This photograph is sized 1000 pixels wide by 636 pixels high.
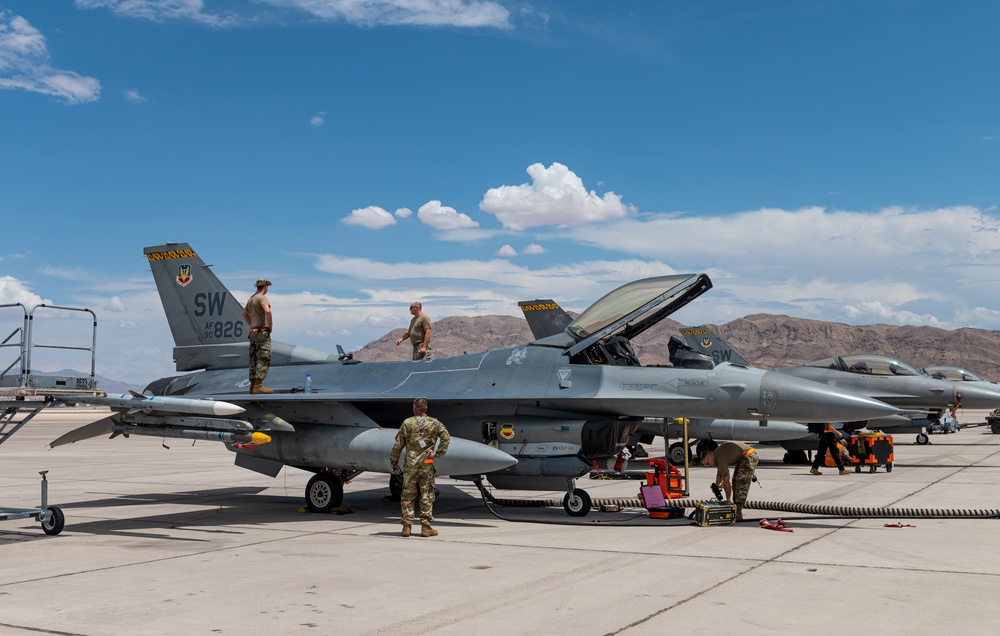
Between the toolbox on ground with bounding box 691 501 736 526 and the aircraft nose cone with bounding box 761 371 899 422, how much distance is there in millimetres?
1371

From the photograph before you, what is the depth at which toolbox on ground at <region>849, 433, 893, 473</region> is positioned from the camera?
17.6 metres

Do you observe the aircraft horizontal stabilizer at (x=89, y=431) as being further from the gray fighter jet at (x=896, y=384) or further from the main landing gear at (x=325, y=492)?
the gray fighter jet at (x=896, y=384)

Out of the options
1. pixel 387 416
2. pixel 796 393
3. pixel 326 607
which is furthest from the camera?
pixel 387 416

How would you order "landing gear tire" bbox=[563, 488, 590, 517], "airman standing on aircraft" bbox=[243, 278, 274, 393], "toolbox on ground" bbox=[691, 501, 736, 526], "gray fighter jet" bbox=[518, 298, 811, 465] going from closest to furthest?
"toolbox on ground" bbox=[691, 501, 736, 526], "landing gear tire" bbox=[563, 488, 590, 517], "airman standing on aircraft" bbox=[243, 278, 274, 393], "gray fighter jet" bbox=[518, 298, 811, 465]

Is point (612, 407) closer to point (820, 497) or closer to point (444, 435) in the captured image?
point (444, 435)

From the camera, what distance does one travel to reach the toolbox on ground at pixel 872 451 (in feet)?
57.9

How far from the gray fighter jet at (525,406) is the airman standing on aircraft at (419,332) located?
1280 millimetres

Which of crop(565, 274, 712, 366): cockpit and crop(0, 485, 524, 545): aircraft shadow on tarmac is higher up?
crop(565, 274, 712, 366): cockpit

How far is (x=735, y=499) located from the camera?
10.5 meters

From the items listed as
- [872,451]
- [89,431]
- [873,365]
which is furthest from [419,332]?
[873,365]

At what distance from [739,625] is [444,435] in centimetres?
503

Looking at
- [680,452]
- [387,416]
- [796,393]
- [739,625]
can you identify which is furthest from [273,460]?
[680,452]

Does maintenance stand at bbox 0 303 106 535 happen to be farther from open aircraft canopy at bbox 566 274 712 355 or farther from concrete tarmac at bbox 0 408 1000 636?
open aircraft canopy at bbox 566 274 712 355

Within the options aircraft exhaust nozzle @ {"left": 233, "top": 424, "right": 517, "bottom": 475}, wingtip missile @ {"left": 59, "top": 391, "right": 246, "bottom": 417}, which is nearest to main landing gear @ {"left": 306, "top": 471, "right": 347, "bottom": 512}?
aircraft exhaust nozzle @ {"left": 233, "top": 424, "right": 517, "bottom": 475}
